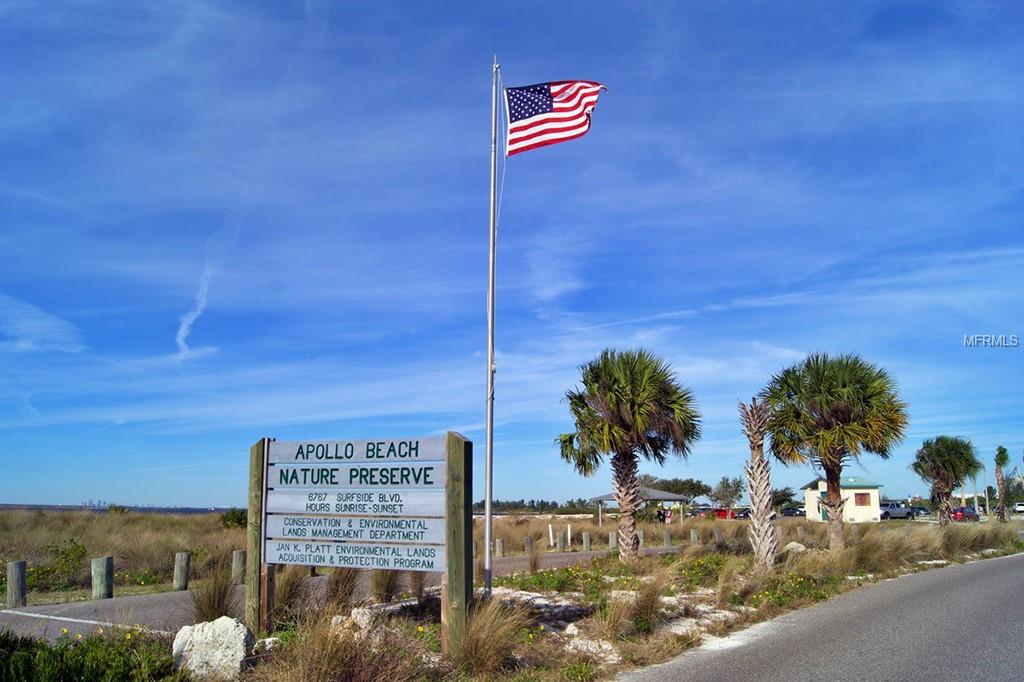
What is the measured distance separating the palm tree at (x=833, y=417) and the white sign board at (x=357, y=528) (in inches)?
662

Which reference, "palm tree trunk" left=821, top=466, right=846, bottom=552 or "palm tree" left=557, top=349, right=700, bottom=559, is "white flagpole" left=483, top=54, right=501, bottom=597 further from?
"palm tree trunk" left=821, top=466, right=846, bottom=552

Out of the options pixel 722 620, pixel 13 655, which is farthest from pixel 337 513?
pixel 722 620

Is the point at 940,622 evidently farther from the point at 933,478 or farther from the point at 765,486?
the point at 933,478

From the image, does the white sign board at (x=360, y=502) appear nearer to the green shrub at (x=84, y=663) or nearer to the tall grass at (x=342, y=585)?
the tall grass at (x=342, y=585)

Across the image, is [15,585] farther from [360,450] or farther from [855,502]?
[855,502]

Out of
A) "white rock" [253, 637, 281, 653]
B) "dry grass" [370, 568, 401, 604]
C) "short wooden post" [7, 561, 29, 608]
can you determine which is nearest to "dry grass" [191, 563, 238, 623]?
"white rock" [253, 637, 281, 653]

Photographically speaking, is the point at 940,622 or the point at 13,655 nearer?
the point at 13,655

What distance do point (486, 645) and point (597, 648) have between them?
191 cm

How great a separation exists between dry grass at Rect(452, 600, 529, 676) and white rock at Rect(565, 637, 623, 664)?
3.89 ft

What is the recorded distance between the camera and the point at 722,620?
11695 mm

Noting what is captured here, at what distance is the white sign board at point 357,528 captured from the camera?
8.82m

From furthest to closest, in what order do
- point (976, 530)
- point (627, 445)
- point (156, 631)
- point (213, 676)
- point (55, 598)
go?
point (976, 530) → point (627, 445) → point (55, 598) → point (156, 631) → point (213, 676)

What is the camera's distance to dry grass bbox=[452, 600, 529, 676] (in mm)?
7879

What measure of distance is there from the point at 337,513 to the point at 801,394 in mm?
18743
